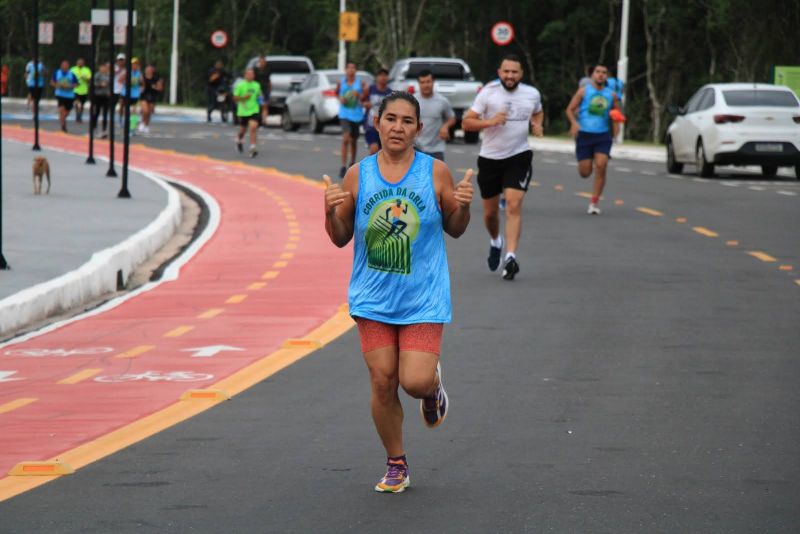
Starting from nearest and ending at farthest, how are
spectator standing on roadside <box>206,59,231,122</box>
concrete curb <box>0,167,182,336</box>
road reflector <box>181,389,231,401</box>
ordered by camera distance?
road reflector <box>181,389,231,401</box> → concrete curb <box>0,167,182,336</box> → spectator standing on roadside <box>206,59,231,122</box>

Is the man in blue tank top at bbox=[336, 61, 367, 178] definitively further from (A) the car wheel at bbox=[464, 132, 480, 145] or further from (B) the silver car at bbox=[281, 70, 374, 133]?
(B) the silver car at bbox=[281, 70, 374, 133]

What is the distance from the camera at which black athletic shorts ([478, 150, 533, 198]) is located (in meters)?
15.9

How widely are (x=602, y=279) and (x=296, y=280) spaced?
2.57 meters

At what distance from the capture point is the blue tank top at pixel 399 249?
285 inches

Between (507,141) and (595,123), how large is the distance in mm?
6314

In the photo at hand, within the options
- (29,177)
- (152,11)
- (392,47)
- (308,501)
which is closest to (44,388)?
(308,501)

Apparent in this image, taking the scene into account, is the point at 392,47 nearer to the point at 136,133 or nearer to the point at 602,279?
the point at 136,133

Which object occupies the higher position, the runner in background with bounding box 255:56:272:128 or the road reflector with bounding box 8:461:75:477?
the road reflector with bounding box 8:461:75:477

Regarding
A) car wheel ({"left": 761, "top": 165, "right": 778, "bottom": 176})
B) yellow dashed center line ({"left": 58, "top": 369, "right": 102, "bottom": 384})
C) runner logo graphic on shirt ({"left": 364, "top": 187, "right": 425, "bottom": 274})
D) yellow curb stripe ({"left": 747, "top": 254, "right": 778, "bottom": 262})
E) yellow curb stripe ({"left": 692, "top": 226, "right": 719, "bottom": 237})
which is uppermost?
runner logo graphic on shirt ({"left": 364, "top": 187, "right": 425, "bottom": 274})

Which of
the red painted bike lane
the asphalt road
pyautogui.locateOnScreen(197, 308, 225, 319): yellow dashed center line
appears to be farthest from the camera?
pyautogui.locateOnScreen(197, 308, 225, 319): yellow dashed center line

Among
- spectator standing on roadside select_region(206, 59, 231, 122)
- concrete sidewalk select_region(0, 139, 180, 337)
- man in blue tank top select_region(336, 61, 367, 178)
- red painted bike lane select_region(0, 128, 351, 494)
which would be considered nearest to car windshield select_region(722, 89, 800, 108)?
man in blue tank top select_region(336, 61, 367, 178)

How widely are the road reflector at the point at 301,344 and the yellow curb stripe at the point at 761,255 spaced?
6.85 metres

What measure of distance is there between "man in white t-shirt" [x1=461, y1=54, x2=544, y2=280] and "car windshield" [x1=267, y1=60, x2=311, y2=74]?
125ft

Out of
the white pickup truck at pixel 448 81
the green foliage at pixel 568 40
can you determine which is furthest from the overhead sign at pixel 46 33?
the white pickup truck at pixel 448 81
